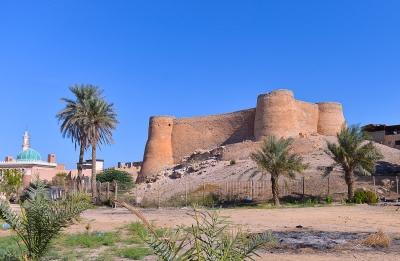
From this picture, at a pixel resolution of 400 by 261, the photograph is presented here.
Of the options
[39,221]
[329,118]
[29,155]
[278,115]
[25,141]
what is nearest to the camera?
[39,221]

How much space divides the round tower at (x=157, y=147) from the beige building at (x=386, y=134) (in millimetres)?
→ 20065

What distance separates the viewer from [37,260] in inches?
100

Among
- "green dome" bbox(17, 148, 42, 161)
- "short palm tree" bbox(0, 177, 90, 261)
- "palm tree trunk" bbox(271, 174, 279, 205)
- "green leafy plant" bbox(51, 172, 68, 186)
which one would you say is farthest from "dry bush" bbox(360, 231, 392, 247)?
"green dome" bbox(17, 148, 42, 161)

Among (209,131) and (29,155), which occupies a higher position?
(209,131)

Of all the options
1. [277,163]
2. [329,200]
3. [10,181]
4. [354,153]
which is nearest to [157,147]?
[10,181]

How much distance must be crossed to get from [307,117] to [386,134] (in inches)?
387

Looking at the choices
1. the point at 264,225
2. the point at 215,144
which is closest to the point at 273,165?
the point at 264,225

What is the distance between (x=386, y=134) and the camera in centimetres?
4234

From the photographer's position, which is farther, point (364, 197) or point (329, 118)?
point (329, 118)

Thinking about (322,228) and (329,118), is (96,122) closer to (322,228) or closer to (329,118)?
(322,228)

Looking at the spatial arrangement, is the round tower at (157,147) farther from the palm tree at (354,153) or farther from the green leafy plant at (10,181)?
the palm tree at (354,153)

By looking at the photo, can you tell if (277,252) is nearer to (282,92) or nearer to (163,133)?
(282,92)

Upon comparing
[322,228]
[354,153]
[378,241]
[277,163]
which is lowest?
[322,228]

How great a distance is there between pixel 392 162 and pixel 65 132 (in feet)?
72.1
